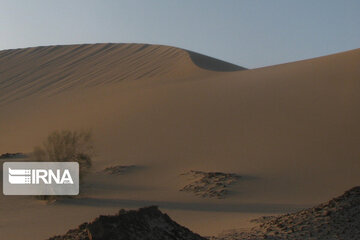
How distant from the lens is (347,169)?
40.8ft

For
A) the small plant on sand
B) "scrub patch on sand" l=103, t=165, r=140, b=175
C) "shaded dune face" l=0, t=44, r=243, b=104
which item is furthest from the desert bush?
"shaded dune face" l=0, t=44, r=243, b=104

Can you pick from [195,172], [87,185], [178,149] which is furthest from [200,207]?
[178,149]

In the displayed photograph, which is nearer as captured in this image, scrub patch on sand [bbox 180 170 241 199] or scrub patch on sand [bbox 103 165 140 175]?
scrub patch on sand [bbox 180 170 241 199]

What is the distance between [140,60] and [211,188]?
2412 cm

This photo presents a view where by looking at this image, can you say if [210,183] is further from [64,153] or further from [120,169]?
[64,153]

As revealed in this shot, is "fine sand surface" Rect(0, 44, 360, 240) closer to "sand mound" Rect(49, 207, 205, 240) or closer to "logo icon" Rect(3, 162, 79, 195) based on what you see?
"logo icon" Rect(3, 162, 79, 195)

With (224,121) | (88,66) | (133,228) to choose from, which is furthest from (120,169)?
(88,66)

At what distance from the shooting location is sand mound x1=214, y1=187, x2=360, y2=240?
20.3 ft

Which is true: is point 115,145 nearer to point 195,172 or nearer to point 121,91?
point 195,172

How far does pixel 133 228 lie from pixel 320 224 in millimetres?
2702

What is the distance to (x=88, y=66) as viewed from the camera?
3491 cm

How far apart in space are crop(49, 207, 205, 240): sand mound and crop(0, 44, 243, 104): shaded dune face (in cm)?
2257

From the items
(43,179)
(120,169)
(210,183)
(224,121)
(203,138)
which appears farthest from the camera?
(224,121)

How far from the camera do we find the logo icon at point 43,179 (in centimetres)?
1179
